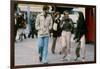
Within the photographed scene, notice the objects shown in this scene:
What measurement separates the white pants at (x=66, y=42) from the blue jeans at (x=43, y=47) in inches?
7.0

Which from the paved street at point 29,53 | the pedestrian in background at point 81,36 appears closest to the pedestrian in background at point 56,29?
the paved street at point 29,53

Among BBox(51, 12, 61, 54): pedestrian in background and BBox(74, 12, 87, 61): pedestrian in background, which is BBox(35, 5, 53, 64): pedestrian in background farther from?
BBox(74, 12, 87, 61): pedestrian in background

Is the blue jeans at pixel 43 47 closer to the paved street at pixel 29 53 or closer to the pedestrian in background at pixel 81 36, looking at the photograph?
the paved street at pixel 29 53

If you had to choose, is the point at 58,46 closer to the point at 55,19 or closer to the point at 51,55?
the point at 51,55

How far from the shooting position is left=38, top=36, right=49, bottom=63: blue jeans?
6.42ft

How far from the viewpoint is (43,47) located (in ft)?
6.46

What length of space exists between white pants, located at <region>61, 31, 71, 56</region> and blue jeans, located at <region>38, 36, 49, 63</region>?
0.18 meters

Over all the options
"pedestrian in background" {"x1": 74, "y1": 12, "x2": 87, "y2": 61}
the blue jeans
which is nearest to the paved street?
the blue jeans

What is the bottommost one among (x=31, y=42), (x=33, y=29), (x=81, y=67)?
(x=81, y=67)

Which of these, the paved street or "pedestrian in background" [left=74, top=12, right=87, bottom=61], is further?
"pedestrian in background" [left=74, top=12, right=87, bottom=61]

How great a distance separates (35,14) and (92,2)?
0.68 metres

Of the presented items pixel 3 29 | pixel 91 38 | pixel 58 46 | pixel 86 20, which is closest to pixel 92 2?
pixel 86 20

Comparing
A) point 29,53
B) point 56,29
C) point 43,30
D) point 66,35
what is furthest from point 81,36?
point 29,53

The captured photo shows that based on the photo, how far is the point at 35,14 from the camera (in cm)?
193
